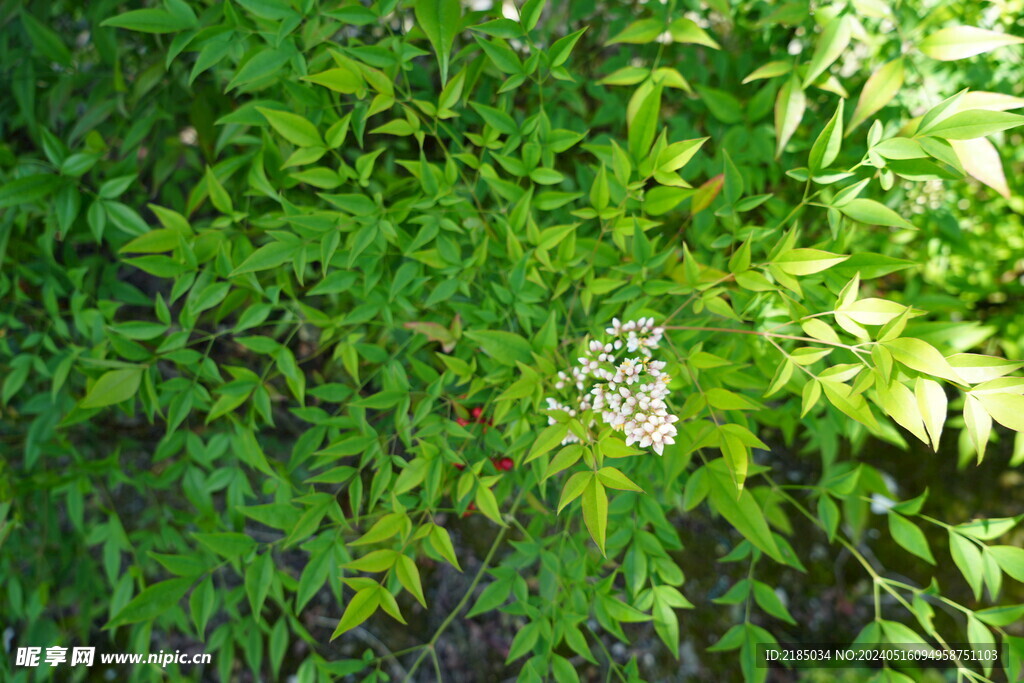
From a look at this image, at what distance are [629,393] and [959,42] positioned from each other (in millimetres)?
700

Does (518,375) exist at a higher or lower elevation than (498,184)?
lower

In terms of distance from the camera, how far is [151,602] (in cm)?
95

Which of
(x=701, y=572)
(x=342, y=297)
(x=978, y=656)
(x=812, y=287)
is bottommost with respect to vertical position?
(x=701, y=572)

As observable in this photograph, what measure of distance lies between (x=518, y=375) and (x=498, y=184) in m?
0.30

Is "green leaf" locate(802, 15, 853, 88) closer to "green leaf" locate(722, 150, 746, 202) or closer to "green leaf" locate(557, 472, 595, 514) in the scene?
"green leaf" locate(722, 150, 746, 202)

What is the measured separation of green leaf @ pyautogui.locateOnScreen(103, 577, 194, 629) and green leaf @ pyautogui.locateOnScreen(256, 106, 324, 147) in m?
0.73

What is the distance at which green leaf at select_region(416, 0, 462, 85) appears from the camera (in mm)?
762

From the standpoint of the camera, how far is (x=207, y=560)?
3.45 ft

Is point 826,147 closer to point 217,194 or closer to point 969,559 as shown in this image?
point 969,559

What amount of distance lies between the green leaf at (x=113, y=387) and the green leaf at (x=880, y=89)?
123 cm

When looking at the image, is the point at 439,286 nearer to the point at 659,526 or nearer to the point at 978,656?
the point at 659,526

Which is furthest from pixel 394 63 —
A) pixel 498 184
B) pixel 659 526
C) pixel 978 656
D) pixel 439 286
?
pixel 978 656

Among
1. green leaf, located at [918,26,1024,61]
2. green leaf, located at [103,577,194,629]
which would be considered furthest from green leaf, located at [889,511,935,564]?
green leaf, located at [103,577,194,629]

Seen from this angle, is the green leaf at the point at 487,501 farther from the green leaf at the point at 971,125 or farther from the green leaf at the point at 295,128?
the green leaf at the point at 971,125
